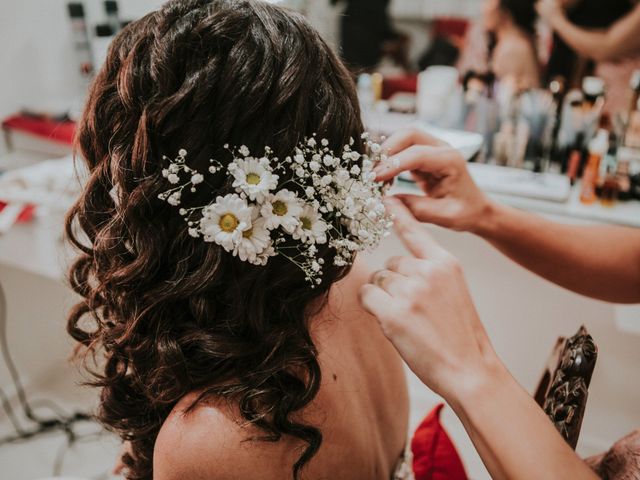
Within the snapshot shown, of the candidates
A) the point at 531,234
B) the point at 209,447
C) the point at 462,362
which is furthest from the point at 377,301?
the point at 531,234

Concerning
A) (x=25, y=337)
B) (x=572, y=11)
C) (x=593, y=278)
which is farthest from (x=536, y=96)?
(x=25, y=337)

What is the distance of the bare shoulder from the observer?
81 cm

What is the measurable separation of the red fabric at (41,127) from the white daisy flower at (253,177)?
67.2 inches

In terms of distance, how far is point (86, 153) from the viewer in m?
0.91

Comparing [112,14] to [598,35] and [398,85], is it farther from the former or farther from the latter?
[598,35]

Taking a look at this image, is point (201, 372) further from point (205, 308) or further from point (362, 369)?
point (362, 369)

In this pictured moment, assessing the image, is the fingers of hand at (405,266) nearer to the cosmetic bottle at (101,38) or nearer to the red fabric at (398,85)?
the red fabric at (398,85)

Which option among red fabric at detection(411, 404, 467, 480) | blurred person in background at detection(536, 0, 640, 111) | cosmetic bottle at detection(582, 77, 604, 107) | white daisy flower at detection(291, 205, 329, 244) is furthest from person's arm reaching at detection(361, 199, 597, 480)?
blurred person in background at detection(536, 0, 640, 111)

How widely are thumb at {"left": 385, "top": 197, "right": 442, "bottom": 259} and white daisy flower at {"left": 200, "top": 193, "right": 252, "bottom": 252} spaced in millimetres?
264

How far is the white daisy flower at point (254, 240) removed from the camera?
769 mm

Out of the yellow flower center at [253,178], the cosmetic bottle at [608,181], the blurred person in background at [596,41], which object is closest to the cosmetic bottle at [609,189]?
the cosmetic bottle at [608,181]

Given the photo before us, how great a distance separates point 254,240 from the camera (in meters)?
0.78

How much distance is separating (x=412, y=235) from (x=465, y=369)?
0.81 ft

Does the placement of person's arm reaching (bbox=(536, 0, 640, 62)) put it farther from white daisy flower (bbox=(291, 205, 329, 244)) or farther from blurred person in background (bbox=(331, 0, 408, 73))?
white daisy flower (bbox=(291, 205, 329, 244))
